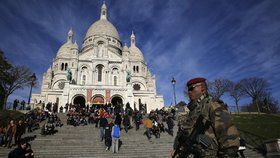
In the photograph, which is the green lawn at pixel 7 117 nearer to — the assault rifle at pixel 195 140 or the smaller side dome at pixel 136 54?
the assault rifle at pixel 195 140

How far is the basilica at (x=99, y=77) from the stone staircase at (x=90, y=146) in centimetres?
1504

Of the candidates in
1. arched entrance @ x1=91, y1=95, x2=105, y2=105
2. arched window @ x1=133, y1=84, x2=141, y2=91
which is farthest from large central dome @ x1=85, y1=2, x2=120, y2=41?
arched entrance @ x1=91, y1=95, x2=105, y2=105

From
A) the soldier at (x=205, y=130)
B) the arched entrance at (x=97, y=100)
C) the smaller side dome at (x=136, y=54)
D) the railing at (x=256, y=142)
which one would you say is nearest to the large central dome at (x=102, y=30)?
the smaller side dome at (x=136, y=54)

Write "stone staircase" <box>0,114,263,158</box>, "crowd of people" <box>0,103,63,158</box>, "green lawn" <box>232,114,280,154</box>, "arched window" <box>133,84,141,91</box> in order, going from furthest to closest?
"arched window" <box>133,84,141,91</box> → "green lawn" <box>232,114,280,154</box> → "stone staircase" <box>0,114,263,158</box> → "crowd of people" <box>0,103,63,158</box>

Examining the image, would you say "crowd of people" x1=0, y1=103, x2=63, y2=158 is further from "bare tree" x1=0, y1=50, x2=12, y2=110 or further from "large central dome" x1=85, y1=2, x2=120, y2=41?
"large central dome" x1=85, y1=2, x2=120, y2=41

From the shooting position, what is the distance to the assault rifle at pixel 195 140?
2600mm

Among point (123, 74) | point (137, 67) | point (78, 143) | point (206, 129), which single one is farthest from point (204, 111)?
point (137, 67)

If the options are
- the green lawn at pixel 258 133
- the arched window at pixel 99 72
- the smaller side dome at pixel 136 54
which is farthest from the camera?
the smaller side dome at pixel 136 54

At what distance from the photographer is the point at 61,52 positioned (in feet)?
173

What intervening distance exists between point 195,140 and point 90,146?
36.1 feet

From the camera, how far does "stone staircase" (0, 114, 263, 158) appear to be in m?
11.3

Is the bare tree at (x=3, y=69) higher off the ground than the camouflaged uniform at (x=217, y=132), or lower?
higher

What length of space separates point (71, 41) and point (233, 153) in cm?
6098

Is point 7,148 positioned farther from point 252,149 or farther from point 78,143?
point 252,149
